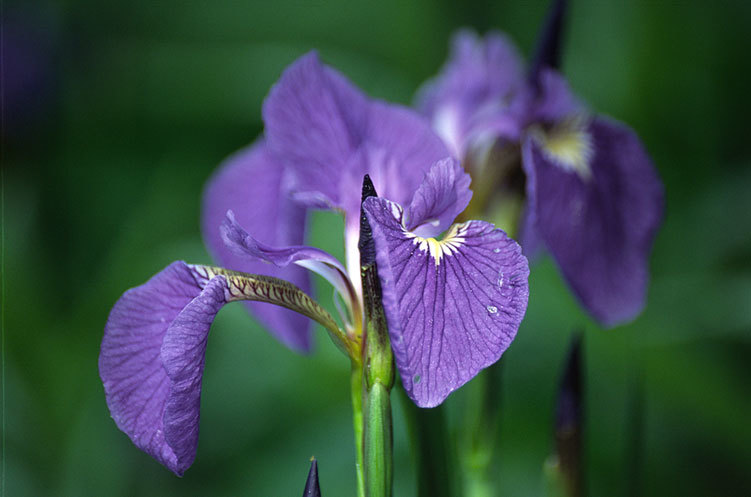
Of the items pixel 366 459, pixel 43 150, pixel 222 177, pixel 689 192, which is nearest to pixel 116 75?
pixel 43 150

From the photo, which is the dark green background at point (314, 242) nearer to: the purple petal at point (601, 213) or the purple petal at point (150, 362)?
the purple petal at point (601, 213)

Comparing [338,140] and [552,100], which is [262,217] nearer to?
[338,140]

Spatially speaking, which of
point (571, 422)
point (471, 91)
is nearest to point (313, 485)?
point (571, 422)

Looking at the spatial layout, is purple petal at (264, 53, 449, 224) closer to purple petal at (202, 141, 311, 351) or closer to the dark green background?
purple petal at (202, 141, 311, 351)

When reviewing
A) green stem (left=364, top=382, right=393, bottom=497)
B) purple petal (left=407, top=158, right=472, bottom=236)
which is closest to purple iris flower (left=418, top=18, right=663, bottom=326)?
purple petal (left=407, top=158, right=472, bottom=236)

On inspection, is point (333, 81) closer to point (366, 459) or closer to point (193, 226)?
point (366, 459)

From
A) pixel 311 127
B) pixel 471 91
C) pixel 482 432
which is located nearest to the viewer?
pixel 311 127
